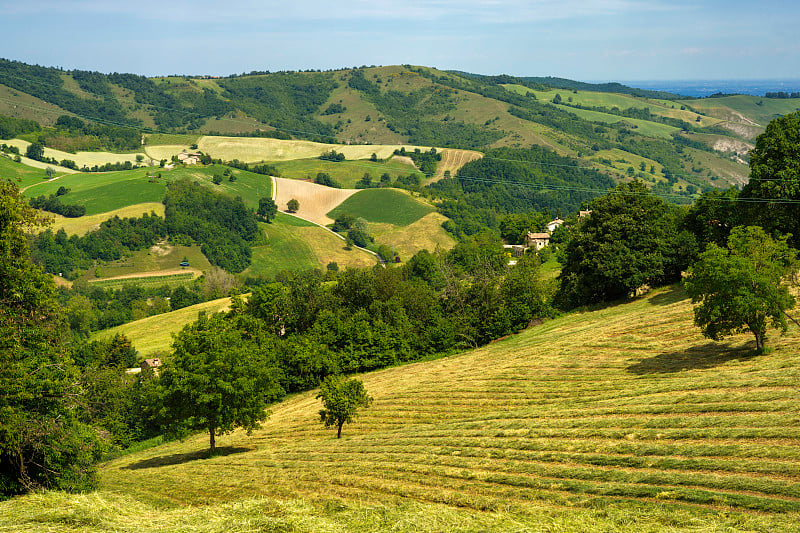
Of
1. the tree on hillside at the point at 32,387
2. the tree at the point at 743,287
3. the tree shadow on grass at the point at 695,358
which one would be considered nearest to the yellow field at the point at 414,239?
the tree shadow on grass at the point at 695,358

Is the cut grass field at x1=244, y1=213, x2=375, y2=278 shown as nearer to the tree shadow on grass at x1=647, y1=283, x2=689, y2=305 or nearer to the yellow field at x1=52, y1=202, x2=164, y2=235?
the yellow field at x1=52, y1=202, x2=164, y2=235

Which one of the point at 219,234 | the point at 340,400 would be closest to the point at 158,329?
the point at 340,400

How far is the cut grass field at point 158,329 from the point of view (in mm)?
99856

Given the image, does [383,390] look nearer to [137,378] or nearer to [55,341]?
[55,341]

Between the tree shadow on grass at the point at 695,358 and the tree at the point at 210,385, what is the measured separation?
23.1 metres

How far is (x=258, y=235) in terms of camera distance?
195375mm

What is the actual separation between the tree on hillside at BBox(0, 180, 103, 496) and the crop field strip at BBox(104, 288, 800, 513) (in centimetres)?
378

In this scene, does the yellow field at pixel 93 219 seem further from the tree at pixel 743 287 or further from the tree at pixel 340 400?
the tree at pixel 743 287

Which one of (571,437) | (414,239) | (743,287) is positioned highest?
(414,239)

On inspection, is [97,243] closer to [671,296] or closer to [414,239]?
[414,239]

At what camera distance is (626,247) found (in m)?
56.2

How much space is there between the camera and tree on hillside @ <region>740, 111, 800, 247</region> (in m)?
46.2

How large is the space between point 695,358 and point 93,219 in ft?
630

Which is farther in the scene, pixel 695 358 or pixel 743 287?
pixel 695 358
